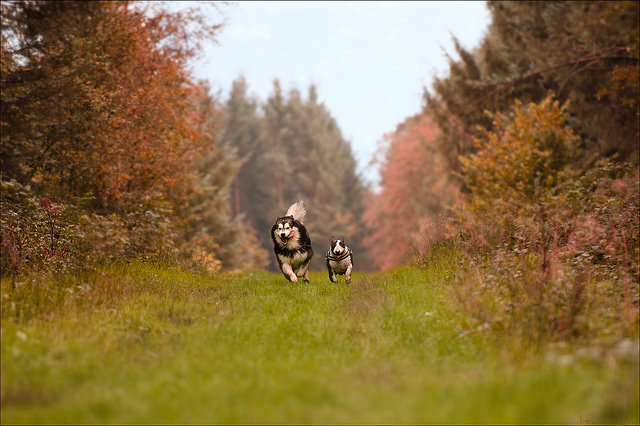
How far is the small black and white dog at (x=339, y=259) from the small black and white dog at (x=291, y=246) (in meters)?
0.68

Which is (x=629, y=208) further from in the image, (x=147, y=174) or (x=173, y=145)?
(x=173, y=145)

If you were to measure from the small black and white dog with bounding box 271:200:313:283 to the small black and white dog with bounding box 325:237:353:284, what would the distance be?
681 millimetres

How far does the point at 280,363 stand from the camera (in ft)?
19.7

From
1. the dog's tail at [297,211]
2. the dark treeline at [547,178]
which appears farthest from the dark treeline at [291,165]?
the dog's tail at [297,211]

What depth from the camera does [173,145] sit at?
2092 centimetres

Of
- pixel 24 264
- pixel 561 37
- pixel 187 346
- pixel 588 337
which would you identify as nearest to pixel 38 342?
pixel 187 346

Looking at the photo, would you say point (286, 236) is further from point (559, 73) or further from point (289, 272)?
point (559, 73)

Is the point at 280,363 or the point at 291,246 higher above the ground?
the point at 291,246

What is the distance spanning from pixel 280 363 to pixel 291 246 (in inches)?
241

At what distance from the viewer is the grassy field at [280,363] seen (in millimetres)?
4414

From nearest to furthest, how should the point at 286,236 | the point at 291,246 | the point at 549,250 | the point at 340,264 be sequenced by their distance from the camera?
the point at 549,250 → the point at 286,236 → the point at 291,246 → the point at 340,264

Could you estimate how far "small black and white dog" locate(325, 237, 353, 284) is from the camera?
502 inches

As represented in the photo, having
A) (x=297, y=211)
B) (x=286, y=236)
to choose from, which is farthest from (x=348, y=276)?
(x=297, y=211)

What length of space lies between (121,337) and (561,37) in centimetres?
1815
